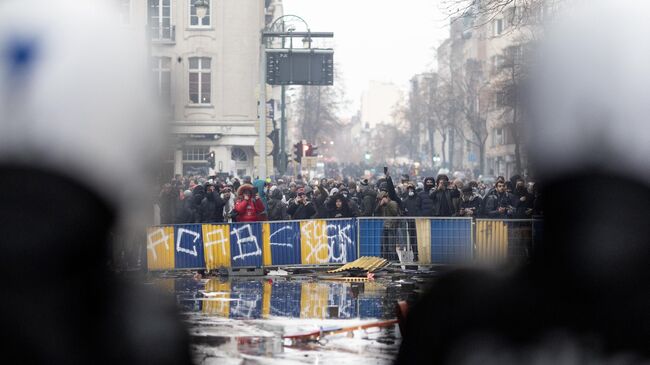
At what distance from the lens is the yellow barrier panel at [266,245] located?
21.4m

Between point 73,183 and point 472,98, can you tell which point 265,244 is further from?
point 472,98

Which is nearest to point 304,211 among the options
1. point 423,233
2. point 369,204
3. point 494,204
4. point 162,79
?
point 369,204

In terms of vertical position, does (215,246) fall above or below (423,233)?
below

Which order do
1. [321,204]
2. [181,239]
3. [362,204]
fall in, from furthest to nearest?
[321,204]
[362,204]
[181,239]

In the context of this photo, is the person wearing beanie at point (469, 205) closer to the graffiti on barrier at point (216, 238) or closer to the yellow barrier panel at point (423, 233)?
the yellow barrier panel at point (423, 233)

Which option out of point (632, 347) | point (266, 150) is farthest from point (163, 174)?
point (266, 150)

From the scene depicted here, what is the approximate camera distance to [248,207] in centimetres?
2186

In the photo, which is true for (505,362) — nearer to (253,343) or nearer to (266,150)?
(253,343)

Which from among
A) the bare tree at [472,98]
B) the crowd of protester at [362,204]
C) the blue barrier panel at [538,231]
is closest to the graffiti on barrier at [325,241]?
the crowd of protester at [362,204]

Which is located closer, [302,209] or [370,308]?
[370,308]

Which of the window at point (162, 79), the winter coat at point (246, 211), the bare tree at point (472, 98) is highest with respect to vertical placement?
the bare tree at point (472, 98)

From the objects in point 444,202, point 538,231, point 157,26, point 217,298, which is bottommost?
point 217,298

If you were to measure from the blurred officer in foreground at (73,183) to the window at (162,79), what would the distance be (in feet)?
0.19

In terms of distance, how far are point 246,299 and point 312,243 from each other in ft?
15.4
